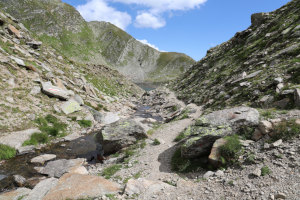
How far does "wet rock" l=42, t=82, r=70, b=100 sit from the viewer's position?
24531 mm

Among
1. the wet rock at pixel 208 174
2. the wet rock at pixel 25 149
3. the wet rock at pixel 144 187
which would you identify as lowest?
the wet rock at pixel 144 187

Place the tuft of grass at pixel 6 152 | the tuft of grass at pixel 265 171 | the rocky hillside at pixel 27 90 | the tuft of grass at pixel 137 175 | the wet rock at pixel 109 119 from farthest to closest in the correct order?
the wet rock at pixel 109 119
the rocky hillside at pixel 27 90
the tuft of grass at pixel 6 152
the tuft of grass at pixel 137 175
the tuft of grass at pixel 265 171

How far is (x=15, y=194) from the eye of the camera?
10.3 m

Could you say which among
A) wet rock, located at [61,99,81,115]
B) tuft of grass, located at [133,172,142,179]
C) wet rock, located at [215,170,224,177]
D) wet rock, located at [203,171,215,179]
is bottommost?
tuft of grass, located at [133,172,142,179]

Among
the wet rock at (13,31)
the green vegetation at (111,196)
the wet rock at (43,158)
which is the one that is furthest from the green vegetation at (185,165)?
the wet rock at (13,31)

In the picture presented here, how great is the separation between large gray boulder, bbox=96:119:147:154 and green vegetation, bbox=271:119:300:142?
38.2 ft

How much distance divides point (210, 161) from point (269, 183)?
340cm

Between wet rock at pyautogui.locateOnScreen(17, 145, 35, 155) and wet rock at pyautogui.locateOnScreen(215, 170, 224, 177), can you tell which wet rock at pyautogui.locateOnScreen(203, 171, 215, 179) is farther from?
wet rock at pyautogui.locateOnScreen(17, 145, 35, 155)

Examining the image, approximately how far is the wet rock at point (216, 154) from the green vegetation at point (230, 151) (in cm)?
24

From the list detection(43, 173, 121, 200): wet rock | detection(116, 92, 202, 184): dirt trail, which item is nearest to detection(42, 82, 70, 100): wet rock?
detection(116, 92, 202, 184): dirt trail

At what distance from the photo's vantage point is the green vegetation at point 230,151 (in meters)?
9.98

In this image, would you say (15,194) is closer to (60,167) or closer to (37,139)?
(60,167)

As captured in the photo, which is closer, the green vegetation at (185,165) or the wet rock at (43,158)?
the green vegetation at (185,165)

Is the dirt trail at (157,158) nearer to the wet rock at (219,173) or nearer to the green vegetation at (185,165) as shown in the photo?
the green vegetation at (185,165)
